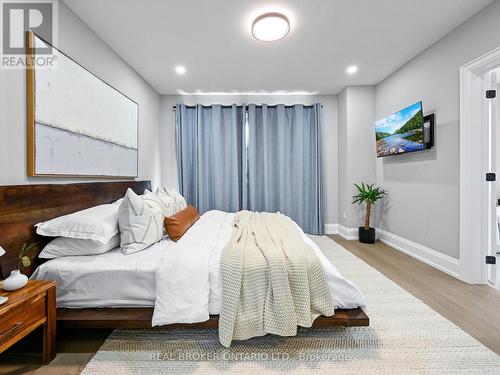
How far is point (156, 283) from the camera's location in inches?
61.1

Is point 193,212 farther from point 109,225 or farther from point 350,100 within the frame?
point 350,100

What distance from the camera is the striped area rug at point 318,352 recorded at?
1.42 metres

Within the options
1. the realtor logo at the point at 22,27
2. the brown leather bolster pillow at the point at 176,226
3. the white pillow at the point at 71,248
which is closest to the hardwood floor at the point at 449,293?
the brown leather bolster pillow at the point at 176,226

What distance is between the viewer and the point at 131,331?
1741 millimetres

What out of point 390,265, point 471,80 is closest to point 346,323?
point 390,265

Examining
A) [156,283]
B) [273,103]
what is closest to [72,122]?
[156,283]

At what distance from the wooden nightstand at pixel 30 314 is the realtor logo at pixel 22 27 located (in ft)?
4.91

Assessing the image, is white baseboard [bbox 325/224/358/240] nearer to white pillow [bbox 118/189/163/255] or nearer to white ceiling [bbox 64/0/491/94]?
white ceiling [bbox 64/0/491/94]

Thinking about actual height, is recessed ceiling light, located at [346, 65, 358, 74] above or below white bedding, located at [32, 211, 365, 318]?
above

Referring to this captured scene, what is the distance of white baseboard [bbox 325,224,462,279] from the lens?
2686 mm

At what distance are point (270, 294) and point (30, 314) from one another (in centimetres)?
136

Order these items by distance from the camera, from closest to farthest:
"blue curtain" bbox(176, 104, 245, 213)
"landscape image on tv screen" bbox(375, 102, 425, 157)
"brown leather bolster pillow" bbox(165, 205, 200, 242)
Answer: "brown leather bolster pillow" bbox(165, 205, 200, 242) → "landscape image on tv screen" bbox(375, 102, 425, 157) → "blue curtain" bbox(176, 104, 245, 213)

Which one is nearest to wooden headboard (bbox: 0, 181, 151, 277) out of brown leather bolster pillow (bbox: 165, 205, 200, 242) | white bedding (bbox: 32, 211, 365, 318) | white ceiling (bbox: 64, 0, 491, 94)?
white bedding (bbox: 32, 211, 365, 318)

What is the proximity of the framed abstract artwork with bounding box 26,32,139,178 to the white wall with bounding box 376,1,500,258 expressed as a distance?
149 inches
